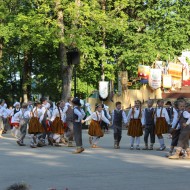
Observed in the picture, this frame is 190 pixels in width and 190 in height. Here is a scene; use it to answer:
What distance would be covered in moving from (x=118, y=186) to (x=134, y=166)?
3135 millimetres

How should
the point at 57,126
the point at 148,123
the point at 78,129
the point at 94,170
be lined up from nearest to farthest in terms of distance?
the point at 94,170, the point at 78,129, the point at 148,123, the point at 57,126

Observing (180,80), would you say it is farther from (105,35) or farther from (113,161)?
(113,161)

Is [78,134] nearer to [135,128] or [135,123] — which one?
[135,128]

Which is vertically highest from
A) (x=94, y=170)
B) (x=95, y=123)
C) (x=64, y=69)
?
(x=64, y=69)

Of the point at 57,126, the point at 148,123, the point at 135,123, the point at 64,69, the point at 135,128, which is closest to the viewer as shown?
the point at 148,123

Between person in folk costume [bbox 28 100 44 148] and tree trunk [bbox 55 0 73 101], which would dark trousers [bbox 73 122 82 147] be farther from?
tree trunk [bbox 55 0 73 101]

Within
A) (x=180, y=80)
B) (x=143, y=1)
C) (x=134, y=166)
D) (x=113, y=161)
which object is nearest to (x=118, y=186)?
(x=134, y=166)

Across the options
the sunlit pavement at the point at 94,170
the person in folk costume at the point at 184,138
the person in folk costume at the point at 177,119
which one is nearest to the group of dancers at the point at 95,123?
the person in folk costume at the point at 177,119

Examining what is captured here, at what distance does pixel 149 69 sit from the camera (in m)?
40.4

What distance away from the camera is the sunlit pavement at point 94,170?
961 cm

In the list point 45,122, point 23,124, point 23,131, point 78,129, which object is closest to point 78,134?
point 78,129

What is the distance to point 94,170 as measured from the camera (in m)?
11.7

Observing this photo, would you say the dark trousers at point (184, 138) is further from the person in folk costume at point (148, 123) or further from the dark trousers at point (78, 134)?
the person in folk costume at point (148, 123)

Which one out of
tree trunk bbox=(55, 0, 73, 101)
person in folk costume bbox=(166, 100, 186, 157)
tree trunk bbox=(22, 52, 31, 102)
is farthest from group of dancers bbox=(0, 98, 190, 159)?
tree trunk bbox=(22, 52, 31, 102)
